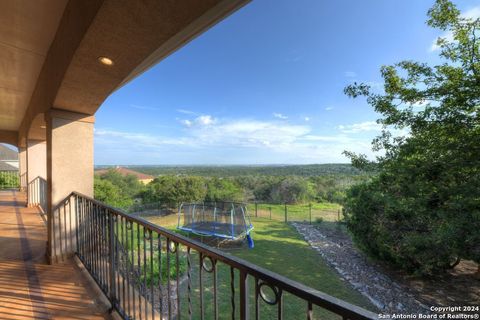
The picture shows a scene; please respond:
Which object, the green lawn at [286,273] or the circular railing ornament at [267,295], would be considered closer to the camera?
the circular railing ornament at [267,295]

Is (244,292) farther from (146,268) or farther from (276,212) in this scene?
(276,212)

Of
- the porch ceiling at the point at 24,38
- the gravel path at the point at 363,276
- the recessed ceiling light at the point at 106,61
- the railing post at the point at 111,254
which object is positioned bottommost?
the gravel path at the point at 363,276

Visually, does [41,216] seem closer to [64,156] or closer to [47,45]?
[64,156]

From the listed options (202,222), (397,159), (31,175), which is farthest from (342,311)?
(202,222)

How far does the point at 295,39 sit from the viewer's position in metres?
8.02

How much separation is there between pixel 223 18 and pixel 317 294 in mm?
1573

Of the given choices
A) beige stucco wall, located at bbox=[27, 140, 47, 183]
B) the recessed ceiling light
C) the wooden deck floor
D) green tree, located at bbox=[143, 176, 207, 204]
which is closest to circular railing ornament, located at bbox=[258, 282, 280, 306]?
the wooden deck floor

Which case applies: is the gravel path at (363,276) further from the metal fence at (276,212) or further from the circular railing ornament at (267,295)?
the circular railing ornament at (267,295)

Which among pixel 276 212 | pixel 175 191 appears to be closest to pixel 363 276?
pixel 276 212

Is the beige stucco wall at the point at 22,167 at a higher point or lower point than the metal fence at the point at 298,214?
higher

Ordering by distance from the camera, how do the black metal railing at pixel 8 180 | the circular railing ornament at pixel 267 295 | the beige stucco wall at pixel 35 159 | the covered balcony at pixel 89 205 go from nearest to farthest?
the circular railing ornament at pixel 267 295, the covered balcony at pixel 89 205, the beige stucco wall at pixel 35 159, the black metal railing at pixel 8 180

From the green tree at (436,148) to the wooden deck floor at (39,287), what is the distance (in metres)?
5.03

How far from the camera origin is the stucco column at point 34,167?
19.1 ft

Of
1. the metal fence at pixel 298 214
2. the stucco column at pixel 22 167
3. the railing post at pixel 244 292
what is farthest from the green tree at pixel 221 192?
the railing post at pixel 244 292
